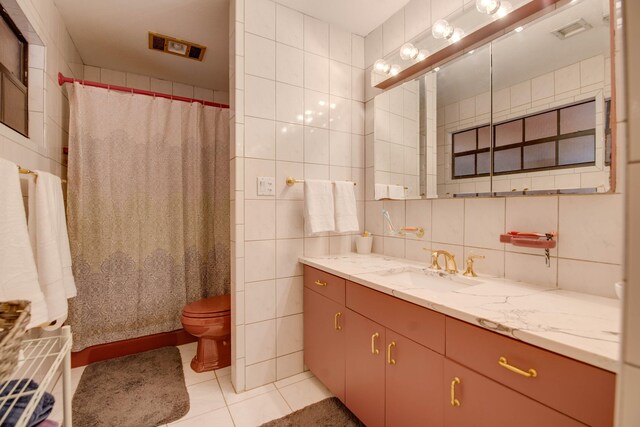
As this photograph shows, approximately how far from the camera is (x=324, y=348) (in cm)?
165

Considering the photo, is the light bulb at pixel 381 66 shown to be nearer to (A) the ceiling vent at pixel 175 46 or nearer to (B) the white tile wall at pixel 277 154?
(B) the white tile wall at pixel 277 154

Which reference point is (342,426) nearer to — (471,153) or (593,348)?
(593,348)

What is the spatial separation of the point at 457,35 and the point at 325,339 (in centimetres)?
173

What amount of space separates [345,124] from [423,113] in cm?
54

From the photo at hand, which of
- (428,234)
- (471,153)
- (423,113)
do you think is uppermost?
(423,113)

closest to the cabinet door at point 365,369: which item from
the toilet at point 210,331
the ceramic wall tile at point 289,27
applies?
the toilet at point 210,331

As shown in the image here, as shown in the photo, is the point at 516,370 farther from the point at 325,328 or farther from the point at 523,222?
the point at 325,328

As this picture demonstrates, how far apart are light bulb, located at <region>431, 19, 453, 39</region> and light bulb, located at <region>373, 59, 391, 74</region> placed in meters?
0.38

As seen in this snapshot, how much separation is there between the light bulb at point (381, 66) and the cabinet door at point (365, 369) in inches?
59.0

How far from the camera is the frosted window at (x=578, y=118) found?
1050mm

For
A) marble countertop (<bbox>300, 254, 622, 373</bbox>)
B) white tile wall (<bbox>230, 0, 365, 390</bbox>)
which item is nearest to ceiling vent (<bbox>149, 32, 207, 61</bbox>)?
white tile wall (<bbox>230, 0, 365, 390</bbox>)

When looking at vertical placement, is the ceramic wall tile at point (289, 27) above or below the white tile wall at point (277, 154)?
above

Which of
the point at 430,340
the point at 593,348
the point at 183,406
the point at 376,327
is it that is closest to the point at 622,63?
the point at 593,348

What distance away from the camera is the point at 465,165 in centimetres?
145
